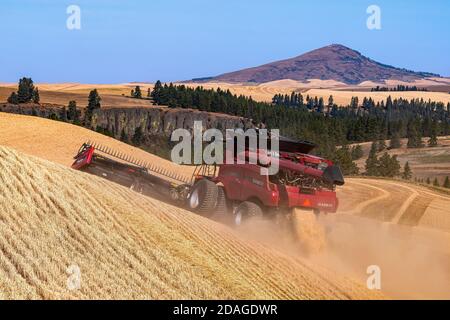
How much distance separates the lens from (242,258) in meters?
14.9

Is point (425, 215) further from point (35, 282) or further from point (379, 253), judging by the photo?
point (35, 282)

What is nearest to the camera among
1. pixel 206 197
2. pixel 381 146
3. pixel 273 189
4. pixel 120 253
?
pixel 120 253

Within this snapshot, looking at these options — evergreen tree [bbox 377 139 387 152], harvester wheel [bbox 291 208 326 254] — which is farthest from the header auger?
evergreen tree [bbox 377 139 387 152]

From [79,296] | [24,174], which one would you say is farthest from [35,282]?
[24,174]

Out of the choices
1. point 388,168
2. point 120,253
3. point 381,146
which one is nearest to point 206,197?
point 120,253

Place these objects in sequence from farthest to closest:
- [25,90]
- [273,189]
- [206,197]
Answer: [25,90], [206,197], [273,189]

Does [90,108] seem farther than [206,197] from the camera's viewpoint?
Yes

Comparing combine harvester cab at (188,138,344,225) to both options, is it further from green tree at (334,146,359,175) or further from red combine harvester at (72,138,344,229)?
green tree at (334,146,359,175)

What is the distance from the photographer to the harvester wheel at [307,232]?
1722 cm

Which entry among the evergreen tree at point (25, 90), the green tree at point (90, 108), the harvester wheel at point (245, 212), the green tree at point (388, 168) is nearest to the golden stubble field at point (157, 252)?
the harvester wheel at point (245, 212)

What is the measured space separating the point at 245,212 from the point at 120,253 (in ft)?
16.9

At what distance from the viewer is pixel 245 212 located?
58.5 feet

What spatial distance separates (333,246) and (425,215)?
16359 mm

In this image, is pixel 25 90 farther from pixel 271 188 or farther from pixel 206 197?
pixel 271 188
